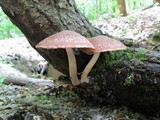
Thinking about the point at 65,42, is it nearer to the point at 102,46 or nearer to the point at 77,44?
the point at 77,44

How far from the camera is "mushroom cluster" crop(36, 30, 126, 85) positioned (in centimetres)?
210

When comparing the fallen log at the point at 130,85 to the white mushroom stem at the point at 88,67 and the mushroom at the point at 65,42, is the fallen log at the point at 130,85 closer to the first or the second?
the white mushroom stem at the point at 88,67

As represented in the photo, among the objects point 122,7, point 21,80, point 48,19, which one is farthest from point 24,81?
point 122,7

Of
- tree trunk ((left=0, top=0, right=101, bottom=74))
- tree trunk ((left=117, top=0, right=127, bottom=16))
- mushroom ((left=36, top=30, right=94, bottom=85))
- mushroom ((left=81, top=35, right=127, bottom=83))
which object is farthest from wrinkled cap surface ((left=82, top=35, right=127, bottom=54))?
tree trunk ((left=117, top=0, right=127, bottom=16))

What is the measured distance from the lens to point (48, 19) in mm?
2646

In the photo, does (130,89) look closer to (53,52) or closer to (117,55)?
(117,55)

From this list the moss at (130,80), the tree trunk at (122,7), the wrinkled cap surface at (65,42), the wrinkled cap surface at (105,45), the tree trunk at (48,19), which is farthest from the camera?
the tree trunk at (122,7)

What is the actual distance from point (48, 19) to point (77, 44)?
2.17 ft

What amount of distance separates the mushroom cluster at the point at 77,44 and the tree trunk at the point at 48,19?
6.1 inches

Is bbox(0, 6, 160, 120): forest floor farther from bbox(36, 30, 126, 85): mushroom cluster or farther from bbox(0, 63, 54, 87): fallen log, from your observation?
bbox(0, 63, 54, 87): fallen log

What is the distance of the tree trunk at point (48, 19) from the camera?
2.62m

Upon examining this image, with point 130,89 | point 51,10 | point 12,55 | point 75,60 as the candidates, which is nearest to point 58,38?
point 75,60

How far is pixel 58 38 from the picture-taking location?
2.16 m

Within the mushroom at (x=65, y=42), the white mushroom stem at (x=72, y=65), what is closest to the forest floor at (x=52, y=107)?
the white mushroom stem at (x=72, y=65)
